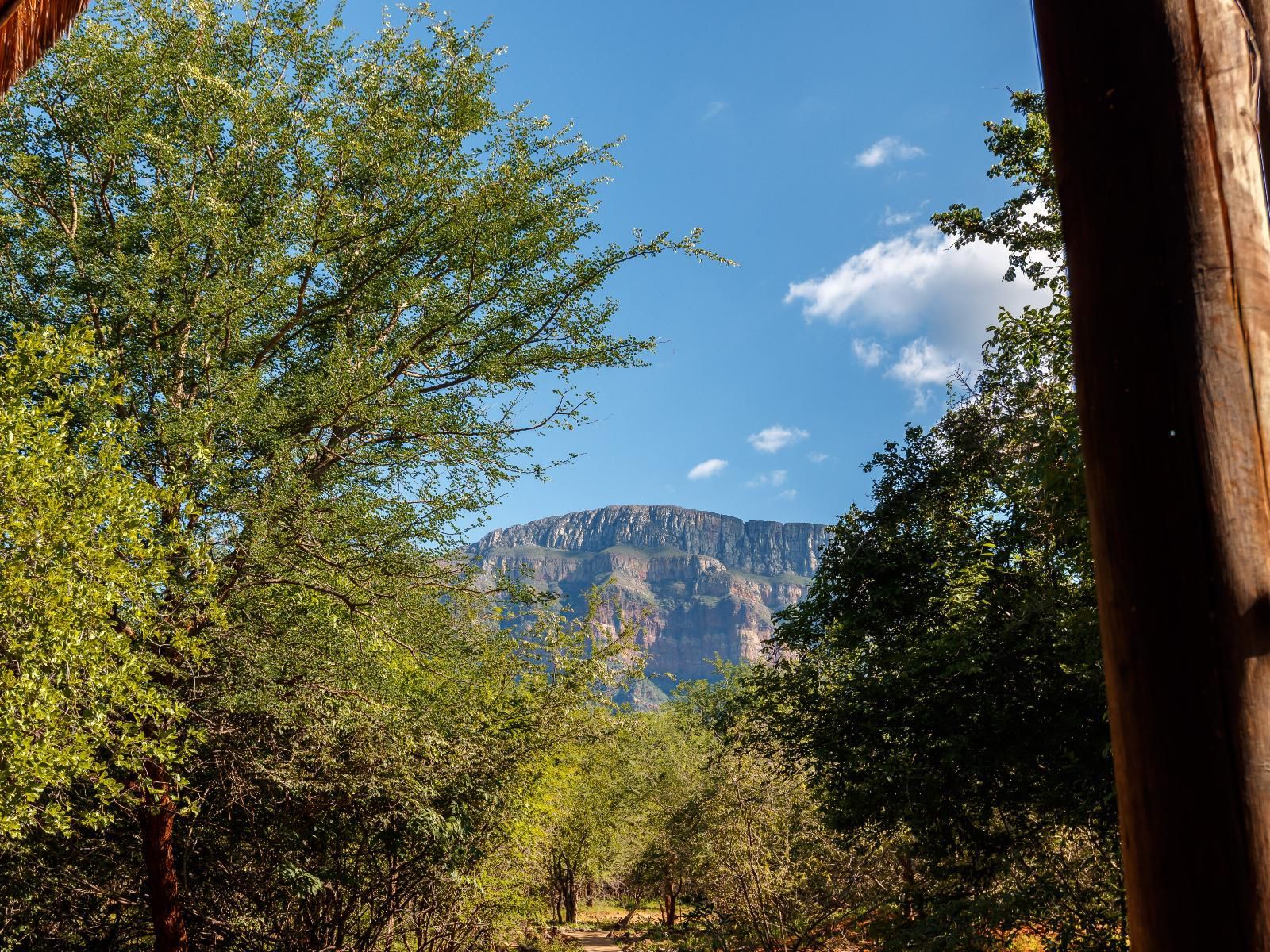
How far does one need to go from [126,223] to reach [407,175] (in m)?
2.55

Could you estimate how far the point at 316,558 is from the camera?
23.9 ft

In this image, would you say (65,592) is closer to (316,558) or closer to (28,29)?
(316,558)

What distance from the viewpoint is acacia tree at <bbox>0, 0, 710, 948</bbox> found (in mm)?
7180

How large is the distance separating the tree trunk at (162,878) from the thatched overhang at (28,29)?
6.88m

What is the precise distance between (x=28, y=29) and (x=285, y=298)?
6347 mm

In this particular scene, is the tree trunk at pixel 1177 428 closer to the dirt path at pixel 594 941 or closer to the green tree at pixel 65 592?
the green tree at pixel 65 592

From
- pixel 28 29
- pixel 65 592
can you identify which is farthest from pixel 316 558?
pixel 28 29

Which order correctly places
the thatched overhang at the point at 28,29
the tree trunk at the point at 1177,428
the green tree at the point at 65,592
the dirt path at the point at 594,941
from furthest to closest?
1. the dirt path at the point at 594,941
2. the green tree at the point at 65,592
3. the thatched overhang at the point at 28,29
4. the tree trunk at the point at 1177,428

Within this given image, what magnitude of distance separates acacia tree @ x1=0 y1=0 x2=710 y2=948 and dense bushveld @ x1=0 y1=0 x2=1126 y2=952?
4 cm

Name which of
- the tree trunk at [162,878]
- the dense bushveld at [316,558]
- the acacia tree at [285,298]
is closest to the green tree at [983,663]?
the dense bushveld at [316,558]

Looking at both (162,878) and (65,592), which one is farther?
(162,878)

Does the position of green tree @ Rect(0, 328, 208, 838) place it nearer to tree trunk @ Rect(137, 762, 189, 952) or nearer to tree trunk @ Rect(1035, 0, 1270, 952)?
tree trunk @ Rect(137, 762, 189, 952)

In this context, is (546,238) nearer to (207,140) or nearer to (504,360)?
(504,360)

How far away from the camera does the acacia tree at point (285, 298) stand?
23.6 ft
